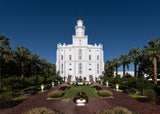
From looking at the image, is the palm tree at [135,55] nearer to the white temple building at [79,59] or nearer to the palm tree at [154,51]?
the palm tree at [154,51]

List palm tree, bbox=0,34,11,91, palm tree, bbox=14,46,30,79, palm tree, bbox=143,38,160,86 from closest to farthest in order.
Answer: palm tree, bbox=0,34,11,91 → palm tree, bbox=143,38,160,86 → palm tree, bbox=14,46,30,79

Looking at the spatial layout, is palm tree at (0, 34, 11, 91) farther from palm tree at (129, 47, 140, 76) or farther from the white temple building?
the white temple building

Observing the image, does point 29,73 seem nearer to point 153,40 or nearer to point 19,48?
point 19,48

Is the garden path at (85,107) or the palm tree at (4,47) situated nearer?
the garden path at (85,107)

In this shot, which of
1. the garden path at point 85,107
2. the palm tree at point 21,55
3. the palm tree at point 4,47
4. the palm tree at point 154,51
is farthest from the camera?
the palm tree at point 21,55

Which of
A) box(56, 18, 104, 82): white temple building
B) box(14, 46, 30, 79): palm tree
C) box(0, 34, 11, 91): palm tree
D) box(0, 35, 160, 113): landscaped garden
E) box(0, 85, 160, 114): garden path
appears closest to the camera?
box(0, 85, 160, 114): garden path

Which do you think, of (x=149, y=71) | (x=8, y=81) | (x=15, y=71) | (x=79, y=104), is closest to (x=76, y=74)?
(x=15, y=71)

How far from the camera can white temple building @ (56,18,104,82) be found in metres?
57.7

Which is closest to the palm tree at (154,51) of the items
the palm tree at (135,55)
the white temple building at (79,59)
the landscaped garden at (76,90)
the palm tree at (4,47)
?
the landscaped garden at (76,90)

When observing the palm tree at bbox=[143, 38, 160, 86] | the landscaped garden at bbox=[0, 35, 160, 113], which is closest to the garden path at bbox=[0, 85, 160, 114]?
the landscaped garden at bbox=[0, 35, 160, 113]

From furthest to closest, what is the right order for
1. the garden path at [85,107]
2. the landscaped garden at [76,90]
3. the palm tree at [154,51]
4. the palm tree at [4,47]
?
the palm tree at [154,51]
the palm tree at [4,47]
the landscaped garden at [76,90]
the garden path at [85,107]

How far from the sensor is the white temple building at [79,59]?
57656 millimetres

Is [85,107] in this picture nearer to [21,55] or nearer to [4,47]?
[4,47]

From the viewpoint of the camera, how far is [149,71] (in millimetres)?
29531
